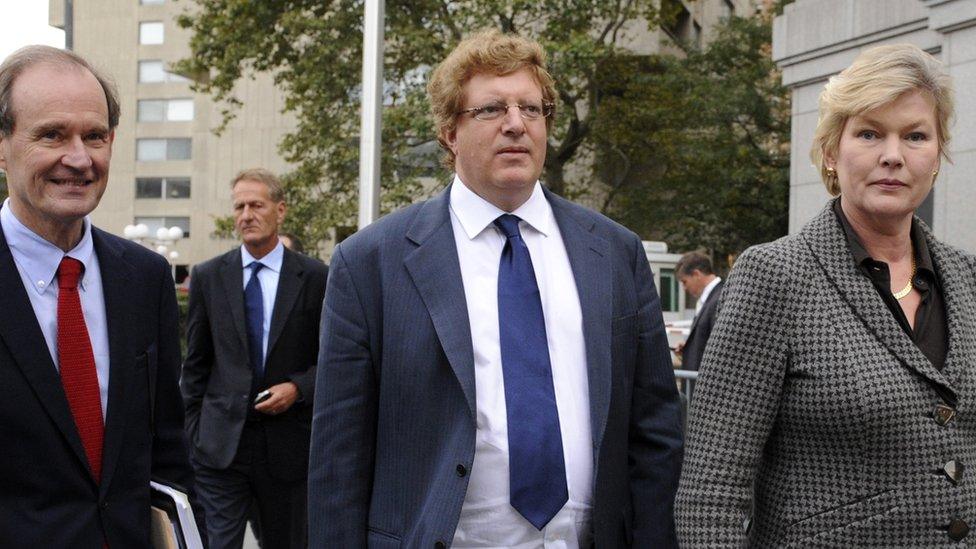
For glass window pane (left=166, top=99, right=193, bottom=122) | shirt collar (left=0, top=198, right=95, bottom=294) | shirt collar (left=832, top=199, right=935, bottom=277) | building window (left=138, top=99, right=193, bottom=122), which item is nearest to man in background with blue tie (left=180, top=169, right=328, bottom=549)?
shirt collar (left=0, top=198, right=95, bottom=294)

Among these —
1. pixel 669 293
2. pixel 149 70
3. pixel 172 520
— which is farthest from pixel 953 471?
pixel 149 70

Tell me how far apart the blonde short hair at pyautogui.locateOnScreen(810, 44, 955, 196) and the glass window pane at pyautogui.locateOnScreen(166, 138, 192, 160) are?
2857 inches

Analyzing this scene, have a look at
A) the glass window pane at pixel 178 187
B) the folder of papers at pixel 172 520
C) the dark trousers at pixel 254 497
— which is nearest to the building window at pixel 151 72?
the glass window pane at pixel 178 187

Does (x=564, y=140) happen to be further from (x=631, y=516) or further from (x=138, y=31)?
(x=138, y=31)

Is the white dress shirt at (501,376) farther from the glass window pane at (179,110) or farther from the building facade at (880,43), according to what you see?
the glass window pane at (179,110)

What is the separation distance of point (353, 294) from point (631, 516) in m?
0.92

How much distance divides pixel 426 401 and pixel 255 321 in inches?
128

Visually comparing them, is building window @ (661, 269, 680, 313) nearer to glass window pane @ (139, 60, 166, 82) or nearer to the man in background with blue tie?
the man in background with blue tie

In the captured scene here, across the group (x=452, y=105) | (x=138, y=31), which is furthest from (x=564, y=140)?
(x=138, y=31)

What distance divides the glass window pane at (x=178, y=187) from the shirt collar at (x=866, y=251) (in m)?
71.8

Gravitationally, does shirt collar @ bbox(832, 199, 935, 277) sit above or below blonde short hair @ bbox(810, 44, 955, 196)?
below

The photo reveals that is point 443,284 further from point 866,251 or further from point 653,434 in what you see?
point 866,251

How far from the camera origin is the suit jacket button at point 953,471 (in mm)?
2600

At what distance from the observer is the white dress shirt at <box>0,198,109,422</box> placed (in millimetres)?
2721
